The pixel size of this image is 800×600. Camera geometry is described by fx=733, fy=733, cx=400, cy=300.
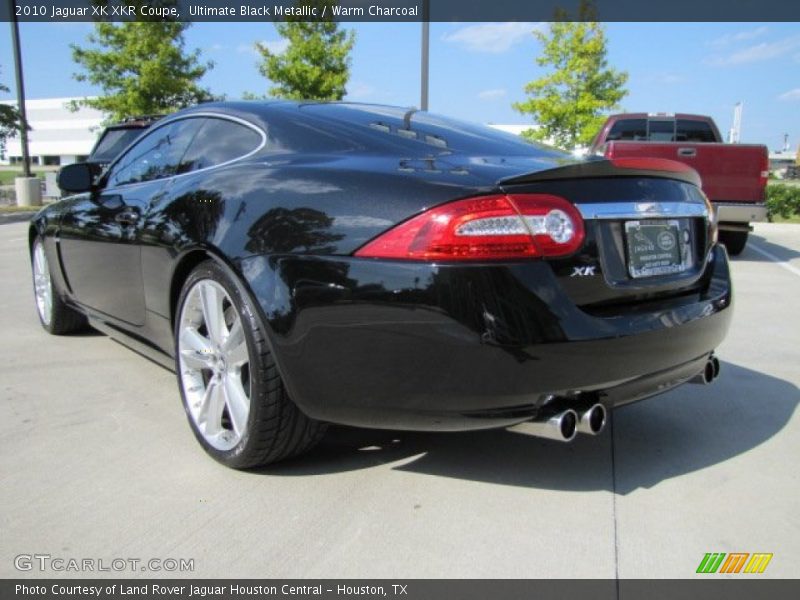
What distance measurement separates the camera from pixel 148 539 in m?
2.35

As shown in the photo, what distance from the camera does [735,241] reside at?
10.4m

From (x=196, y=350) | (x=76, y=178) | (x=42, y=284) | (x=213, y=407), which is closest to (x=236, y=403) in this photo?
(x=213, y=407)

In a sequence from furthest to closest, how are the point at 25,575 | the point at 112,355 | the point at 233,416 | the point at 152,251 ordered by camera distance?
the point at 112,355 → the point at 152,251 → the point at 233,416 → the point at 25,575

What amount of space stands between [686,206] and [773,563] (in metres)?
1.34

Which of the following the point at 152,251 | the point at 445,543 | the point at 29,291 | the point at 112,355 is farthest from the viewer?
the point at 29,291

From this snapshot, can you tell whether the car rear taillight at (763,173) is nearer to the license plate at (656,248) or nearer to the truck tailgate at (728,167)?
the truck tailgate at (728,167)

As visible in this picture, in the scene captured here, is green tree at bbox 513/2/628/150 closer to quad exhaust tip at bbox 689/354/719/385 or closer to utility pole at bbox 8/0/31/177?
utility pole at bbox 8/0/31/177

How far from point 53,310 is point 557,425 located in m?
3.86

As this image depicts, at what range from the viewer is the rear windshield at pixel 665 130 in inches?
458

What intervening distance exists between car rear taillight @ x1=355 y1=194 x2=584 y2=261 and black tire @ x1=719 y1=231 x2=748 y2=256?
9.07m

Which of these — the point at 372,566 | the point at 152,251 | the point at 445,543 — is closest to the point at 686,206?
the point at 445,543

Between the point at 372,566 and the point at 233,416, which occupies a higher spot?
the point at 233,416

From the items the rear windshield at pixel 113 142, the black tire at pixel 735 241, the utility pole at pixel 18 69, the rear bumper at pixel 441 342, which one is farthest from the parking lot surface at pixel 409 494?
the utility pole at pixel 18 69

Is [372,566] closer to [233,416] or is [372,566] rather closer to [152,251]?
[233,416]
